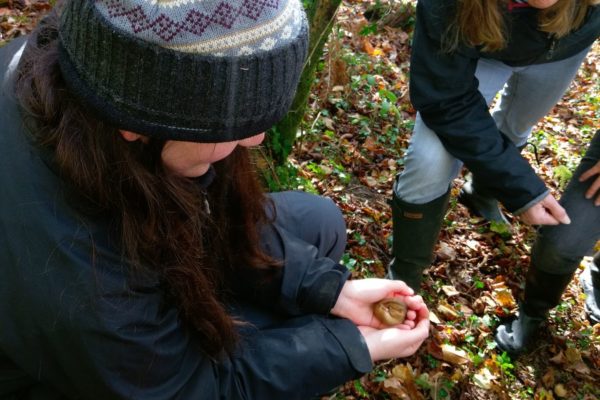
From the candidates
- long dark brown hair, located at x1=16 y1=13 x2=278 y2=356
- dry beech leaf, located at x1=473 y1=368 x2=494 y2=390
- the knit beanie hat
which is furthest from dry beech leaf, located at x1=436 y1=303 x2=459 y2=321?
the knit beanie hat

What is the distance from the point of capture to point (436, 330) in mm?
2742

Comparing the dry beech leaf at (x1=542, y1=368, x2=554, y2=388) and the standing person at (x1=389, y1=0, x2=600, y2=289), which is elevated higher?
the standing person at (x1=389, y1=0, x2=600, y2=289)

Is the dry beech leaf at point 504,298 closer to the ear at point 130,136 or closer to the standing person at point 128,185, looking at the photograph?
the standing person at point 128,185

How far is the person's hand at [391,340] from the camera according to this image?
1854 millimetres

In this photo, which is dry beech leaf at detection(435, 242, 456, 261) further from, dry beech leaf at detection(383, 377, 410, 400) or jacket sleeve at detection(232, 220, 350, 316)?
jacket sleeve at detection(232, 220, 350, 316)

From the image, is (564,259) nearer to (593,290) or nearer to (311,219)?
(593,290)

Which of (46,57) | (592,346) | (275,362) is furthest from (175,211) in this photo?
(592,346)

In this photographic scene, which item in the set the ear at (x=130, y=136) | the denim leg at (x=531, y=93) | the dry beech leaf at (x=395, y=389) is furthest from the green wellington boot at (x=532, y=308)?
the ear at (x=130, y=136)

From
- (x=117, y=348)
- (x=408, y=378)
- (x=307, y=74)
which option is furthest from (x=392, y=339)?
(x=307, y=74)

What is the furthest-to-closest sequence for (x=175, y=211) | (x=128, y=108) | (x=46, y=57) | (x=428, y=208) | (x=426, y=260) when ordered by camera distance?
1. (x=426, y=260)
2. (x=428, y=208)
3. (x=175, y=211)
4. (x=46, y=57)
5. (x=128, y=108)

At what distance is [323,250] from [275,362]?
2.06ft

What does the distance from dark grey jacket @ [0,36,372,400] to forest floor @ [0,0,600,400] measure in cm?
104

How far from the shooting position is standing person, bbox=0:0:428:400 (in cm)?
112

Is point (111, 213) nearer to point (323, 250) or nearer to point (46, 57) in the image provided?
point (46, 57)
